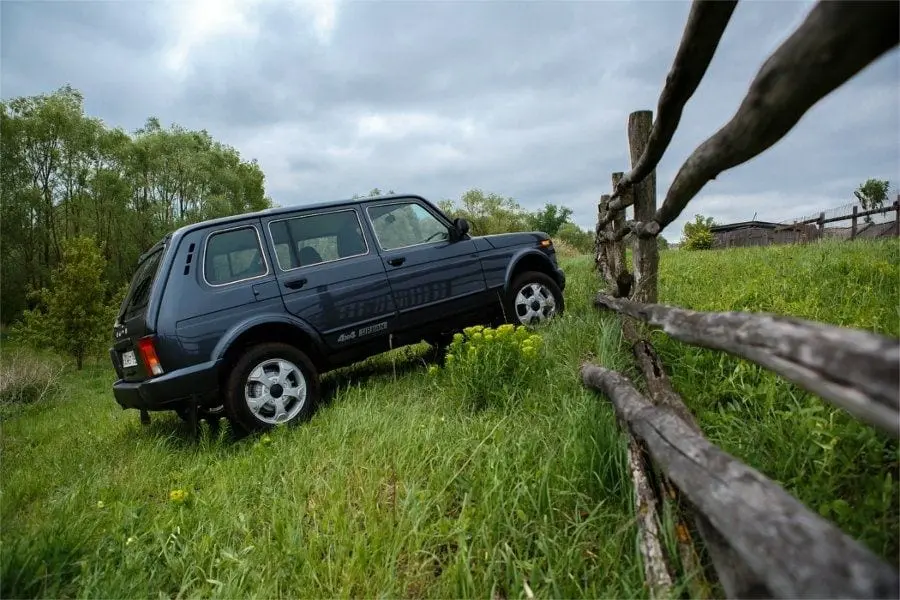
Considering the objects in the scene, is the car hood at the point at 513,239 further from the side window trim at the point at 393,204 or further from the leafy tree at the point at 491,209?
the leafy tree at the point at 491,209

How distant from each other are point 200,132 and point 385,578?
43265mm

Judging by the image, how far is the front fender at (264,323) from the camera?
14.1ft

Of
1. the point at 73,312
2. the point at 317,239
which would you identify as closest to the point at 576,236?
the point at 73,312

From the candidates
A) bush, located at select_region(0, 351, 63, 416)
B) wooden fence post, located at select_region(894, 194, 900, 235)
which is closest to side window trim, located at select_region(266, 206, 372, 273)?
bush, located at select_region(0, 351, 63, 416)

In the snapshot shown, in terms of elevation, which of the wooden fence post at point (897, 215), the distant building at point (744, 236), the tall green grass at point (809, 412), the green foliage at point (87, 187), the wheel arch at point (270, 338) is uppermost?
the green foliage at point (87, 187)

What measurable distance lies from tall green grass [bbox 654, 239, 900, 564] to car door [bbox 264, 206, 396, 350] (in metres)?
2.56

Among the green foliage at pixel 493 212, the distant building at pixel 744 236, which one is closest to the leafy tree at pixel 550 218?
the green foliage at pixel 493 212

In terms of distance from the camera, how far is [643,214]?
4.09 metres

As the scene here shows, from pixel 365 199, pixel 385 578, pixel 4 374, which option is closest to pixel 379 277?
pixel 365 199

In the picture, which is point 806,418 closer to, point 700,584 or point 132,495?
point 700,584

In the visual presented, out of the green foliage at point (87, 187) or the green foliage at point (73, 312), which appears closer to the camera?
the green foliage at point (73, 312)

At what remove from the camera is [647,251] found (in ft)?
12.7

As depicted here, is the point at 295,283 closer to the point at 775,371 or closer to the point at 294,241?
the point at 294,241

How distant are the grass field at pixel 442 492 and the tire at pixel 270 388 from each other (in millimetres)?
241
